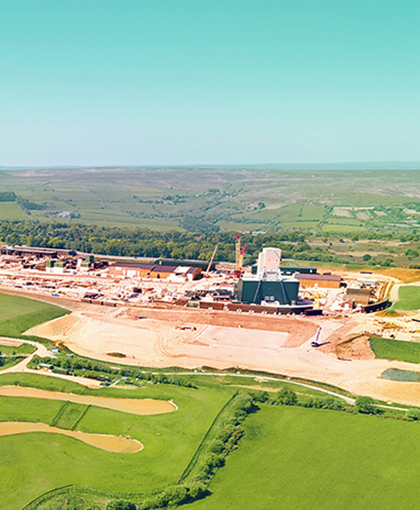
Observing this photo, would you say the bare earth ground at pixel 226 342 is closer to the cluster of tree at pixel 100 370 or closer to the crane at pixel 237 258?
the cluster of tree at pixel 100 370

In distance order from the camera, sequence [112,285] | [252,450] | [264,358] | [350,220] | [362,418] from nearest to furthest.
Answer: [252,450] < [362,418] < [264,358] < [112,285] < [350,220]

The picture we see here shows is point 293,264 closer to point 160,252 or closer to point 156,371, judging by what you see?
point 160,252

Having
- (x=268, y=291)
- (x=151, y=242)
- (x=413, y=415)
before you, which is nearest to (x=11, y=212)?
(x=151, y=242)

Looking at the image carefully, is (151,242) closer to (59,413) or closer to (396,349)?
(396,349)

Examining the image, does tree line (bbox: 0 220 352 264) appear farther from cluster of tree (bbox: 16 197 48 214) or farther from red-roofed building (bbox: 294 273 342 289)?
cluster of tree (bbox: 16 197 48 214)

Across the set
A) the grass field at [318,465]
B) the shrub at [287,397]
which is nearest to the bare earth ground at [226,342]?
the shrub at [287,397]

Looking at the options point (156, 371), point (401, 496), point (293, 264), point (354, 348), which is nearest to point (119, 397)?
point (156, 371)
